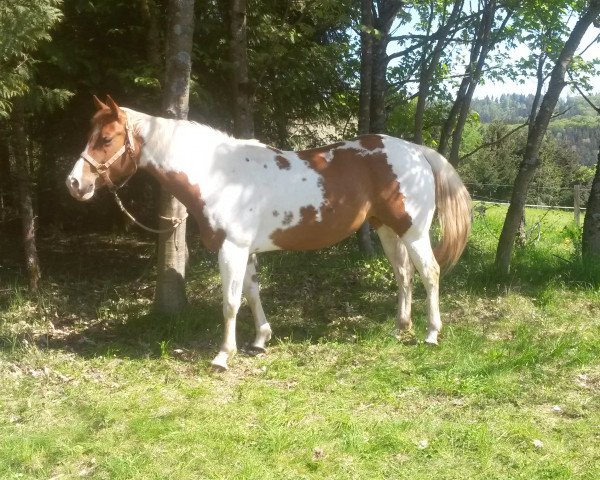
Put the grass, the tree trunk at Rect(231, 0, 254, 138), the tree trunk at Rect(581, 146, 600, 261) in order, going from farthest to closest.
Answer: the tree trunk at Rect(581, 146, 600, 261) < the tree trunk at Rect(231, 0, 254, 138) < the grass

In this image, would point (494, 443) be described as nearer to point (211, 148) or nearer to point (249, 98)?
point (211, 148)

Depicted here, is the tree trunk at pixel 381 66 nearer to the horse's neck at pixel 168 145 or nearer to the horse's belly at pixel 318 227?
the horse's belly at pixel 318 227

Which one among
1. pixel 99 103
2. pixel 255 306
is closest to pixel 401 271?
pixel 255 306

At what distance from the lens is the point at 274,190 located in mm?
5207

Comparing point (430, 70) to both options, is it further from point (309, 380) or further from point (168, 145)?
point (309, 380)

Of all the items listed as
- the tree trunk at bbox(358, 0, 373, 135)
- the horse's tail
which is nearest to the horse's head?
the horse's tail

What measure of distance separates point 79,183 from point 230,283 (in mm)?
1479

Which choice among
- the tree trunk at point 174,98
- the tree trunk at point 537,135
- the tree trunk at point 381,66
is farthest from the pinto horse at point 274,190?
the tree trunk at point 381,66

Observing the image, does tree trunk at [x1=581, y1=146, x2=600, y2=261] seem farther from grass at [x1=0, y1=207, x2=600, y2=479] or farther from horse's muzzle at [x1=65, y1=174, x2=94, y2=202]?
Result: horse's muzzle at [x1=65, y1=174, x2=94, y2=202]

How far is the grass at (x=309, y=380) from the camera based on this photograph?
360cm

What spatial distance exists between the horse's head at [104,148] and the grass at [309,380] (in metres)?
1.57

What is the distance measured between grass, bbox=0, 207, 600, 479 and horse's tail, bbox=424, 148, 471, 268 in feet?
2.66

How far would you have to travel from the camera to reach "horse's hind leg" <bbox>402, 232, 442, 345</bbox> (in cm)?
547

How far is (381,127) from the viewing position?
8.20 m
